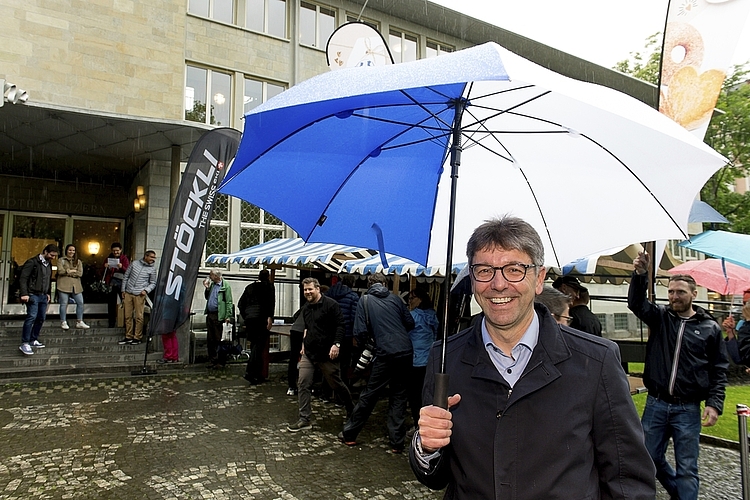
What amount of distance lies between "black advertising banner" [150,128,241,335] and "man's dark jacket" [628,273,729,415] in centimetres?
785

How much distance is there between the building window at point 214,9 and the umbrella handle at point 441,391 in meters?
16.3

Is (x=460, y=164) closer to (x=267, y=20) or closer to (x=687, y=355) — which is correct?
(x=687, y=355)

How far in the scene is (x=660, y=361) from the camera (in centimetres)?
419

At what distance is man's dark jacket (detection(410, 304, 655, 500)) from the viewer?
168cm

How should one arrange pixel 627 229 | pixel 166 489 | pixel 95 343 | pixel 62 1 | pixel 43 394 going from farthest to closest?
pixel 62 1
pixel 95 343
pixel 43 394
pixel 166 489
pixel 627 229

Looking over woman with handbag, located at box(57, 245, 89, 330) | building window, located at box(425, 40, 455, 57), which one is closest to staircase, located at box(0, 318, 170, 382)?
woman with handbag, located at box(57, 245, 89, 330)

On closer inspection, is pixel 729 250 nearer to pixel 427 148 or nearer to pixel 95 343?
pixel 427 148

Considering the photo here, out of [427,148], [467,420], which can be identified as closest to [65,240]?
[427,148]

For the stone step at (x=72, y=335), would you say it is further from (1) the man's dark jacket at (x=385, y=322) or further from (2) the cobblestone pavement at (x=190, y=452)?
(1) the man's dark jacket at (x=385, y=322)

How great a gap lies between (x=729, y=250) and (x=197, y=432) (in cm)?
626

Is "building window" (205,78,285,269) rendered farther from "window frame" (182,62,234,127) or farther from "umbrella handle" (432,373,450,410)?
"umbrella handle" (432,373,450,410)

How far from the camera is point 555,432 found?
1.69m

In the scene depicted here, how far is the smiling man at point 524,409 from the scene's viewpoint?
169 centimetres

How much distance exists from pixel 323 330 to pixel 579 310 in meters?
3.33
